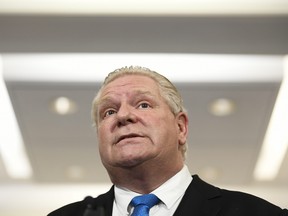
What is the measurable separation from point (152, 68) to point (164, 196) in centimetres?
231

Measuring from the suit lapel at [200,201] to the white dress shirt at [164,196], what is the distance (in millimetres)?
29

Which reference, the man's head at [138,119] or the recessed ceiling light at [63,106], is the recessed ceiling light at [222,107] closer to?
the recessed ceiling light at [63,106]

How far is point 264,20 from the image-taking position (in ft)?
10.6

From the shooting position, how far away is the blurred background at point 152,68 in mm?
3203

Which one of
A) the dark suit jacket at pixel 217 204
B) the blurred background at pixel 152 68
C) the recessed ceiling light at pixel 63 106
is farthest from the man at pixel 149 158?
the recessed ceiling light at pixel 63 106

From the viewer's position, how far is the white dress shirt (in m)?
1.36

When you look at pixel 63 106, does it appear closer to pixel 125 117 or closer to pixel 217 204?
pixel 125 117

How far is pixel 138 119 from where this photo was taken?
1.45 meters

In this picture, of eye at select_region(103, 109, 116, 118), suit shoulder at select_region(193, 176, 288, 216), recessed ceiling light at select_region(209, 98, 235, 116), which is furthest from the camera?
recessed ceiling light at select_region(209, 98, 235, 116)

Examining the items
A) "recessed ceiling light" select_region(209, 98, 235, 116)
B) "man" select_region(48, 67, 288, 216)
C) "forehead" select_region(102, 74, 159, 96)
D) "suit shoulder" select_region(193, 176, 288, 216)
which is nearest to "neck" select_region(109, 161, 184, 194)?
"man" select_region(48, 67, 288, 216)

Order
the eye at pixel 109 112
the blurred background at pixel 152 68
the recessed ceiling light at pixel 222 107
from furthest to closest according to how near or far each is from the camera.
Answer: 1. the recessed ceiling light at pixel 222 107
2. the blurred background at pixel 152 68
3. the eye at pixel 109 112

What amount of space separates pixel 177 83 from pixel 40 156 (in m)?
1.82

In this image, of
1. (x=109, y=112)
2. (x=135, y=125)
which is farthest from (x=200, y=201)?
(x=109, y=112)

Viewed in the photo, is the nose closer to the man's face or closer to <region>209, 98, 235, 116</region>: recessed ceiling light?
the man's face
